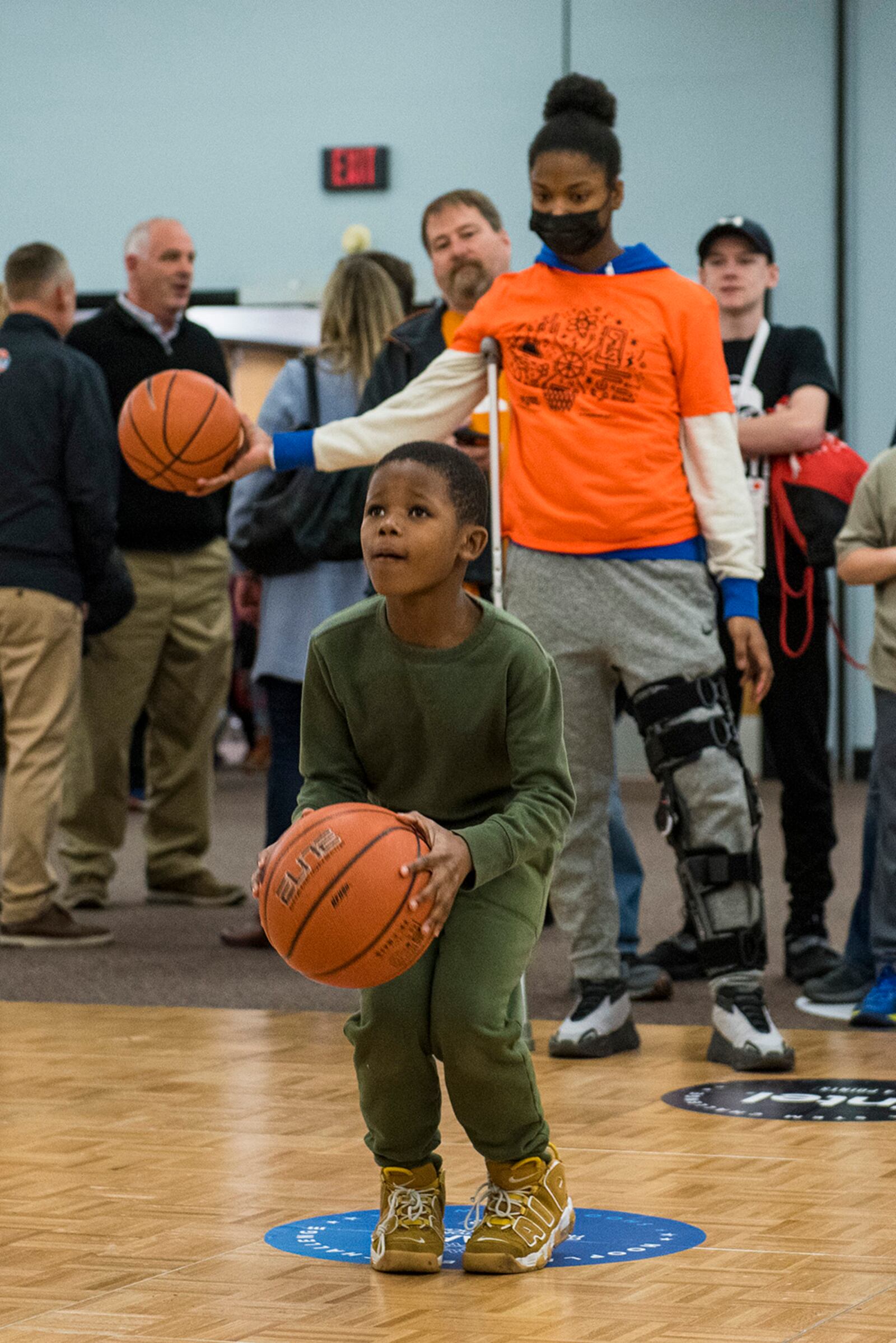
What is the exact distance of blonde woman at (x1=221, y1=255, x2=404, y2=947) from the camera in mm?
5484

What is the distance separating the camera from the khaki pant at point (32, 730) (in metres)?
5.72

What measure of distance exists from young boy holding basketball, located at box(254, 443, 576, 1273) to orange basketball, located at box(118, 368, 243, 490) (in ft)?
3.86

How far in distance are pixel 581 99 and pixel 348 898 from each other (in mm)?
2062

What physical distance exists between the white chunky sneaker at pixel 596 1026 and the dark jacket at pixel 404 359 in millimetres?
1178

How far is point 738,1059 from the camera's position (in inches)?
155

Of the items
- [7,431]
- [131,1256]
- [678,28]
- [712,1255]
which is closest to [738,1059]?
[712,1255]

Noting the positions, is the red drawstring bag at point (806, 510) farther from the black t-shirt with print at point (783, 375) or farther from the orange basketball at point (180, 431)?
the orange basketball at point (180, 431)

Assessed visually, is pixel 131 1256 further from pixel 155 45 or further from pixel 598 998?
pixel 155 45

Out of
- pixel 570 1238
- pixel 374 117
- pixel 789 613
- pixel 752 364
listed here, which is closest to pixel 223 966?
pixel 789 613

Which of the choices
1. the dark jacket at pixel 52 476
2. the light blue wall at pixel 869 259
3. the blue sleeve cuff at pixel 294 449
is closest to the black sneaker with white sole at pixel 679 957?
the blue sleeve cuff at pixel 294 449

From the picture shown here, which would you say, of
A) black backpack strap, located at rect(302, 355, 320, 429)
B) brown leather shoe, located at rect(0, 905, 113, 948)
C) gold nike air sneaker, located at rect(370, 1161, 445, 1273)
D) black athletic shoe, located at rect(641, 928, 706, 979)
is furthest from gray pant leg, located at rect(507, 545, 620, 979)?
brown leather shoe, located at rect(0, 905, 113, 948)

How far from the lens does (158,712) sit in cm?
645

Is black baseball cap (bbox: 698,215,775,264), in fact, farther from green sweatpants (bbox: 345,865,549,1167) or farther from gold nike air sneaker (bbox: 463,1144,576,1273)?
gold nike air sneaker (bbox: 463,1144,576,1273)

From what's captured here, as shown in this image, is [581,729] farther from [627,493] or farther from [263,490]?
[263,490]
